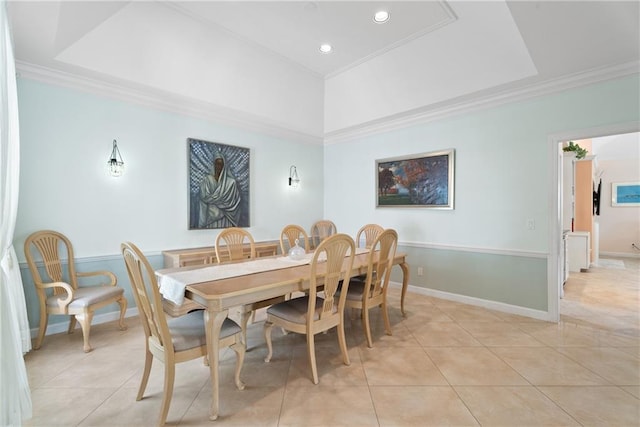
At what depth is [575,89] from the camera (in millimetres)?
3086

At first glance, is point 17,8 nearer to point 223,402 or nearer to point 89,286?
point 89,286

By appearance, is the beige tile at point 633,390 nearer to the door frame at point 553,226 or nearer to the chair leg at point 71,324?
the door frame at point 553,226

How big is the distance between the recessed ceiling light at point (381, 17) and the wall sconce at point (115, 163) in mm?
3230

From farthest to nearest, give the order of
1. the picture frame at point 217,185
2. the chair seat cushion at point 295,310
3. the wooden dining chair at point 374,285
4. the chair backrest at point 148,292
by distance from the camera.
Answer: the picture frame at point 217,185, the wooden dining chair at point 374,285, the chair seat cushion at point 295,310, the chair backrest at point 148,292

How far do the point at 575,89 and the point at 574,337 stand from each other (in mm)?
2581

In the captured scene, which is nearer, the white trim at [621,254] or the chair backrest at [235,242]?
the chair backrest at [235,242]

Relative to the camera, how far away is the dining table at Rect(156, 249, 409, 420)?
67.3 inches

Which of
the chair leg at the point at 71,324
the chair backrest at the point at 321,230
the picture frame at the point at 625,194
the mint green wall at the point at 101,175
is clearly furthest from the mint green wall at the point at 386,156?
the picture frame at the point at 625,194

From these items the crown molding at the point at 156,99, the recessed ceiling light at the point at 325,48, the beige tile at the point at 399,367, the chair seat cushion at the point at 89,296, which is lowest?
the beige tile at the point at 399,367

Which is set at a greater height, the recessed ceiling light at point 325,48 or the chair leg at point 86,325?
the recessed ceiling light at point 325,48

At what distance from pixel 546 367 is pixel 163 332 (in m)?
2.85

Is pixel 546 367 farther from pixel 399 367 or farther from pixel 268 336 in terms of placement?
pixel 268 336

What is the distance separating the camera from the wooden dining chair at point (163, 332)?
162 centimetres

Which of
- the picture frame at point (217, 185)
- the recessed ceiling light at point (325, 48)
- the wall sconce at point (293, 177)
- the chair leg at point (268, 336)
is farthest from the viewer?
the wall sconce at point (293, 177)
